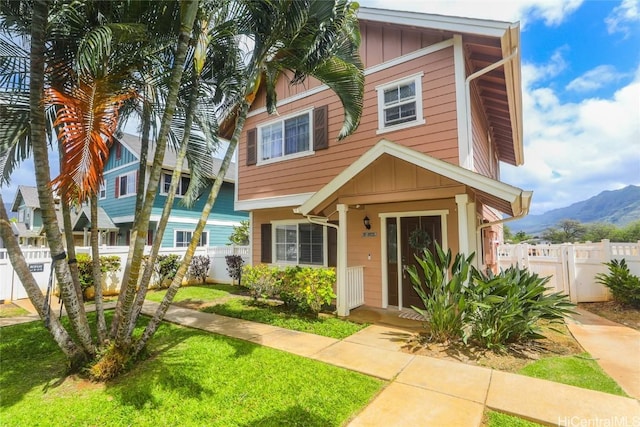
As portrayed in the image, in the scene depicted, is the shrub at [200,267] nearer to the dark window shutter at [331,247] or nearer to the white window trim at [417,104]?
the dark window shutter at [331,247]

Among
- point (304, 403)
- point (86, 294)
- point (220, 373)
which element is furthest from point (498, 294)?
point (86, 294)

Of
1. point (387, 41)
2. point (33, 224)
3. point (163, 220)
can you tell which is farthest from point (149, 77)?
point (33, 224)

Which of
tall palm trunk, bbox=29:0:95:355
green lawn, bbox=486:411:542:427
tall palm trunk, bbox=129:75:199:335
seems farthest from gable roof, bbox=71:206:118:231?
green lawn, bbox=486:411:542:427

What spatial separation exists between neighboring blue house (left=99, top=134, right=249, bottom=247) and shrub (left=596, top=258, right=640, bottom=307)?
16.9 meters

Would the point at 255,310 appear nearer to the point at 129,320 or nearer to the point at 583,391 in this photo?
the point at 129,320

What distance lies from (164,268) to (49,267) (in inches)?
132

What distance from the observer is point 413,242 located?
7352 millimetres

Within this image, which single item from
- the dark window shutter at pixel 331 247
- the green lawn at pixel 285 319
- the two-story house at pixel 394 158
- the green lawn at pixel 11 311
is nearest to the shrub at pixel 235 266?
the two-story house at pixel 394 158

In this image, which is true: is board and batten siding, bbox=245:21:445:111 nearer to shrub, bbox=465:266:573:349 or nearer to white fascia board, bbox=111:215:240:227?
shrub, bbox=465:266:573:349

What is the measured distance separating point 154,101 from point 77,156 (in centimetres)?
212

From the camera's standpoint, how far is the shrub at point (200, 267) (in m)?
12.6

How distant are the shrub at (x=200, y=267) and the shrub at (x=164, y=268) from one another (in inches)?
34.4

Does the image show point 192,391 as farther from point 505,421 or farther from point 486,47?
point 486,47

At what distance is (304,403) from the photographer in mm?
3342
